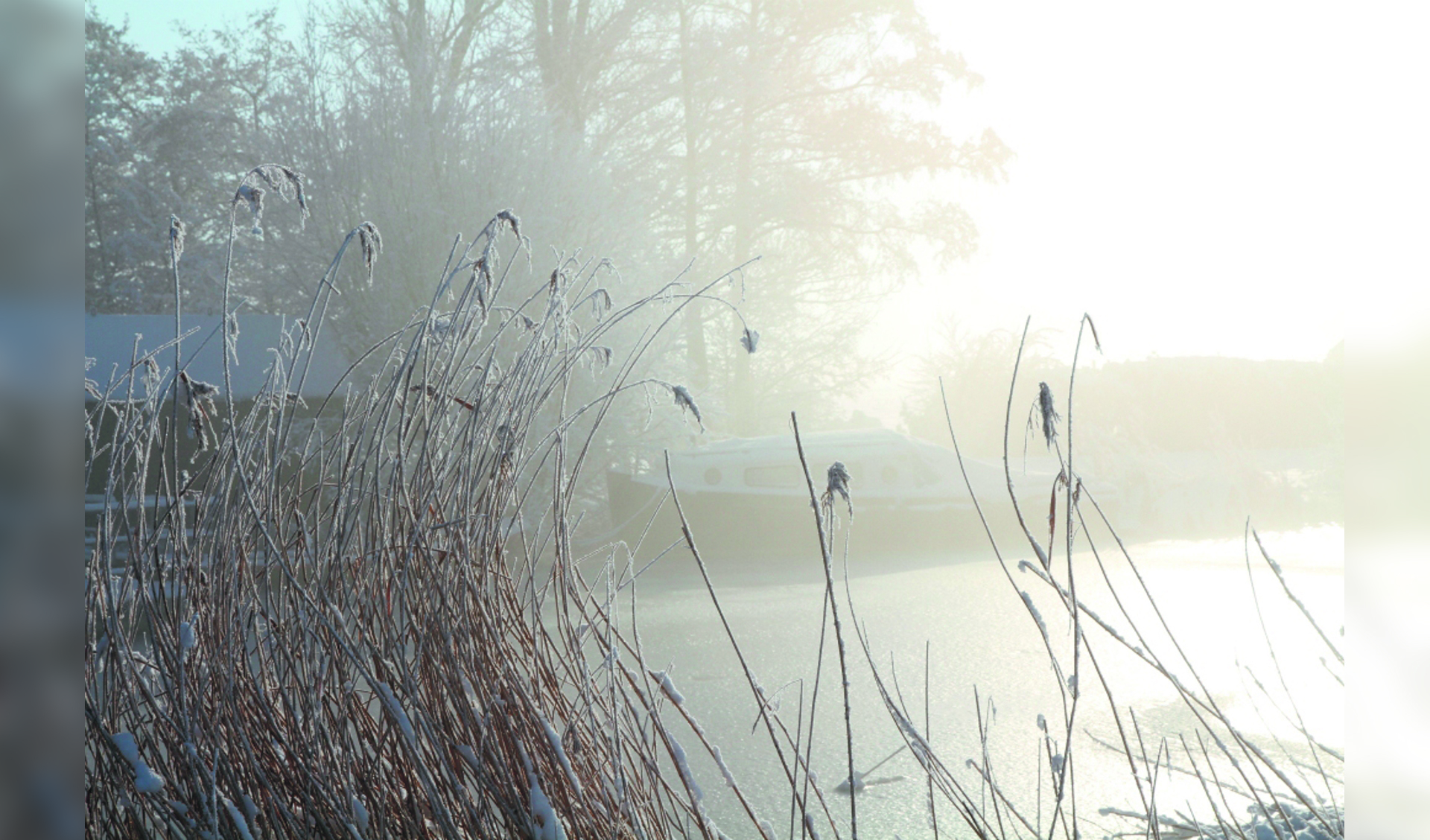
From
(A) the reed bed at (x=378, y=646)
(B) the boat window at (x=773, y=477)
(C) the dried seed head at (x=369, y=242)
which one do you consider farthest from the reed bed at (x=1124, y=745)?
(B) the boat window at (x=773, y=477)

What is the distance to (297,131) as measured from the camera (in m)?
4.24

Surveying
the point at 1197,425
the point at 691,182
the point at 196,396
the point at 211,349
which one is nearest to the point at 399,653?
the point at 196,396

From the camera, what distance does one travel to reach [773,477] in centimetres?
398

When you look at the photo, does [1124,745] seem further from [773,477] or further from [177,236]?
[773,477]

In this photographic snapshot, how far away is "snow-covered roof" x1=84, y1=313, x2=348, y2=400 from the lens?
4.10 meters

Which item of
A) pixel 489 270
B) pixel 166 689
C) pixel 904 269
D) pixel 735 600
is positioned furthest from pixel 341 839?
pixel 904 269

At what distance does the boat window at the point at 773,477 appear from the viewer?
13.0 feet

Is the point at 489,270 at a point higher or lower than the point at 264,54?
lower

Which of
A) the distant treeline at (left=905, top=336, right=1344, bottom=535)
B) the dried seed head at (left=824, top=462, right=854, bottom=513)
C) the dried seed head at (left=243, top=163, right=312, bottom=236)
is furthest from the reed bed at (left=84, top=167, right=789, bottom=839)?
the distant treeline at (left=905, top=336, right=1344, bottom=535)

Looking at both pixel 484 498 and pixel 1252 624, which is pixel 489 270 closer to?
pixel 484 498

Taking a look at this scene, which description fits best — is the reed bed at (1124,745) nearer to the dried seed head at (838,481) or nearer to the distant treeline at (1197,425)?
the dried seed head at (838,481)

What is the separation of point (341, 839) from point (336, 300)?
3.90m

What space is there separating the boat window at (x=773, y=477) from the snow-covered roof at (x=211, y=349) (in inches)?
66.7

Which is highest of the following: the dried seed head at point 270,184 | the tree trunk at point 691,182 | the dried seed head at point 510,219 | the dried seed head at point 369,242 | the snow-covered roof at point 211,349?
the tree trunk at point 691,182
